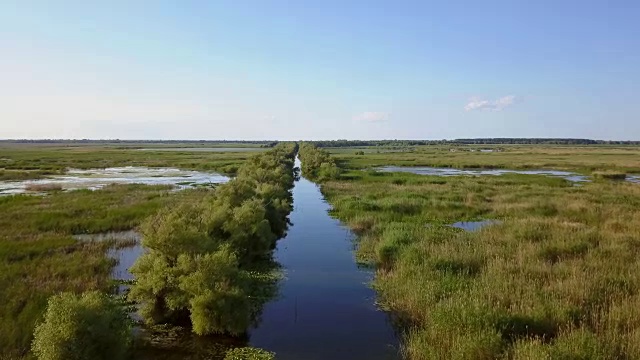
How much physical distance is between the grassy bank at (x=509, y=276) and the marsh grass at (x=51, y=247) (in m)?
10.6

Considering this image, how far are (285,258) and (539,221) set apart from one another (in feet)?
47.9

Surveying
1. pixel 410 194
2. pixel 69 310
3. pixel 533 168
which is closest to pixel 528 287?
pixel 69 310

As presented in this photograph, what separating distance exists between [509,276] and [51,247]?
65.5ft

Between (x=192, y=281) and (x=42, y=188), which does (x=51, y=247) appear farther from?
(x=42, y=188)

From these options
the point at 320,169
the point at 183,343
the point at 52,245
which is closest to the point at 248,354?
the point at 183,343

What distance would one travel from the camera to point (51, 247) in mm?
22734

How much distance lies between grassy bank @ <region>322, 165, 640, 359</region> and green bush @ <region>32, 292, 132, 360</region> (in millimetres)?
7400

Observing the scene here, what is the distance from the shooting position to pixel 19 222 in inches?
1112

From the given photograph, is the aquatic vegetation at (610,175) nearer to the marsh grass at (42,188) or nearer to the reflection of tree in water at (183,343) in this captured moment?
the reflection of tree in water at (183,343)

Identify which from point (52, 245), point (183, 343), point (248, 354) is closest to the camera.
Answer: point (248, 354)

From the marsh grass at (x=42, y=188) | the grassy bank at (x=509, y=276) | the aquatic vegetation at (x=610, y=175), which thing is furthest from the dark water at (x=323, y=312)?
the aquatic vegetation at (x=610, y=175)

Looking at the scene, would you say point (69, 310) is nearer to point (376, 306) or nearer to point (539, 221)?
point (376, 306)

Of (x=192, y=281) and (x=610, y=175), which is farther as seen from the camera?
(x=610, y=175)

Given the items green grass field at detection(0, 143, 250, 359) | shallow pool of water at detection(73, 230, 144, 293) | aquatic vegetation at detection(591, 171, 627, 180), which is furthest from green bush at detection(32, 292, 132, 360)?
aquatic vegetation at detection(591, 171, 627, 180)
